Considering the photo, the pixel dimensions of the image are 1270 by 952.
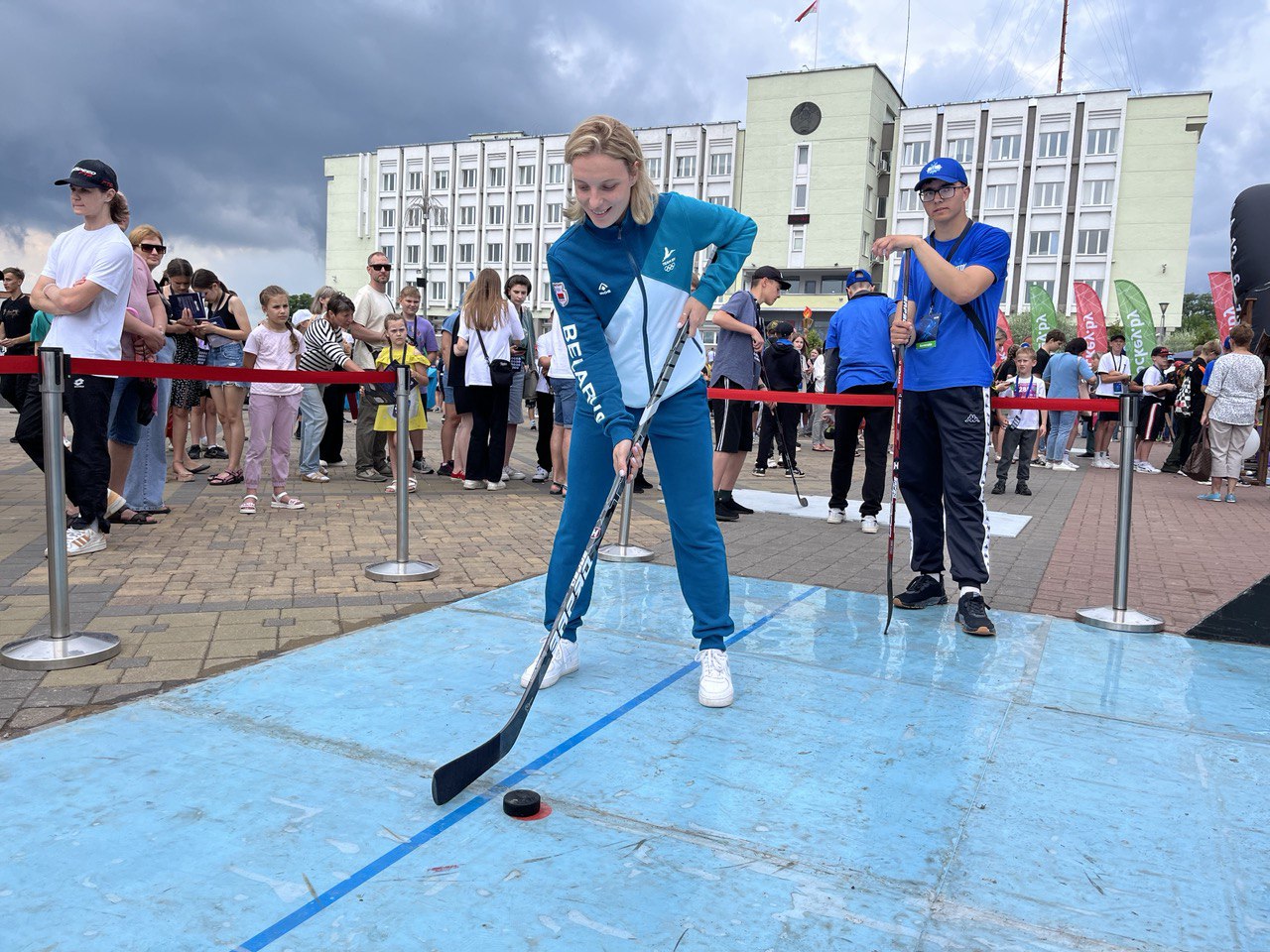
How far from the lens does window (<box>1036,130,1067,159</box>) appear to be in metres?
52.6

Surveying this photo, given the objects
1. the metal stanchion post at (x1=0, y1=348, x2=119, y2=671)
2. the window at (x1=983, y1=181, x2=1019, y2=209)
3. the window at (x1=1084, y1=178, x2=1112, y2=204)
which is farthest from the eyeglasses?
the window at (x1=983, y1=181, x2=1019, y2=209)

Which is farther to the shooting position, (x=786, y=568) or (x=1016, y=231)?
(x=1016, y=231)

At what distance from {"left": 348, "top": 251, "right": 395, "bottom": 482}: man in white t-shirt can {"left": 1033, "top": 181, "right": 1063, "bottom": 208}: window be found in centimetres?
5333

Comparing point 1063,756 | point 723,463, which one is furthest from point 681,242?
point 723,463

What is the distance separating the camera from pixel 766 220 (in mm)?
58000

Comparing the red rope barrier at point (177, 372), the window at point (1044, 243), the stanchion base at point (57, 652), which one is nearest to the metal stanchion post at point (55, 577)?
the stanchion base at point (57, 652)

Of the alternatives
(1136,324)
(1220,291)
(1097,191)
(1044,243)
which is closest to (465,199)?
(1044,243)

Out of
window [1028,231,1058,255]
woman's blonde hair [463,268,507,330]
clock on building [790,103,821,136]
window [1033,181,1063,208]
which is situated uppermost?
clock on building [790,103,821,136]

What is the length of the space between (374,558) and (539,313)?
221 feet

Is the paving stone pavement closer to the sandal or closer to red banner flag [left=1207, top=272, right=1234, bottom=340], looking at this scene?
the sandal

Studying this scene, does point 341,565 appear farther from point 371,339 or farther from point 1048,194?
point 1048,194

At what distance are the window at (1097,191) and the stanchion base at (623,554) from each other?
5587 centimetres

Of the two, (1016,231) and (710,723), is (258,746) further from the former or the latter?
(1016,231)

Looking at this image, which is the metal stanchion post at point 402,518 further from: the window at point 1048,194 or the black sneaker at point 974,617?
the window at point 1048,194
